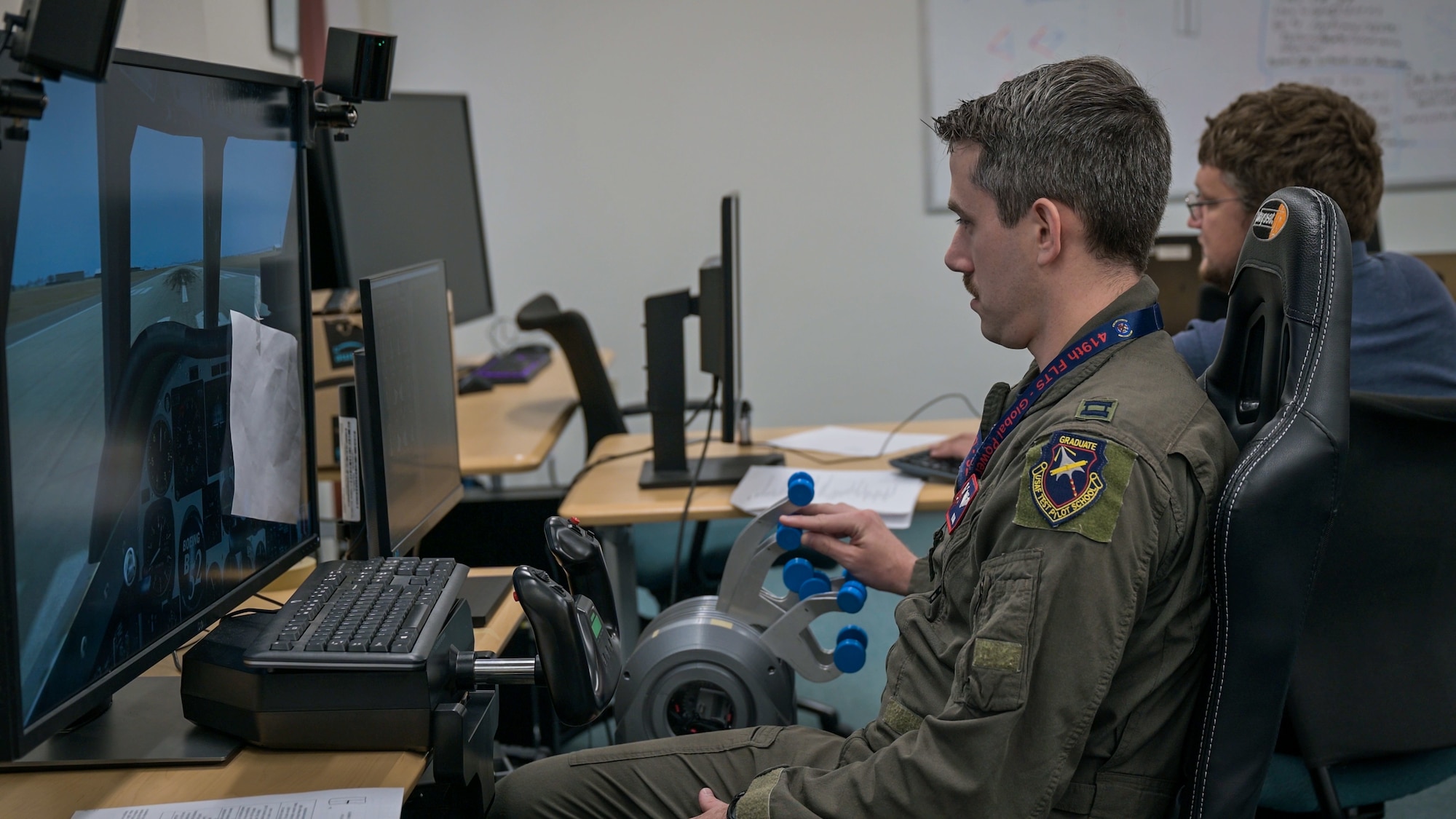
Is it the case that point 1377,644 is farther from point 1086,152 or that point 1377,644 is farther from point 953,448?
point 953,448

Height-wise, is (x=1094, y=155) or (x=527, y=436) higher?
(x=1094, y=155)

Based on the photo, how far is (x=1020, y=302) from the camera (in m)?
1.16

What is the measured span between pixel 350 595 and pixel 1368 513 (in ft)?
3.64

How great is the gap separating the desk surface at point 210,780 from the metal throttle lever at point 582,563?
0.73ft

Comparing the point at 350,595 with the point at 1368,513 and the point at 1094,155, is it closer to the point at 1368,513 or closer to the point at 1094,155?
the point at 1094,155

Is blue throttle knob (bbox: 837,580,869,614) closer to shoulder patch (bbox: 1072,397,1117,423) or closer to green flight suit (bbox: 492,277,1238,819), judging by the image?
green flight suit (bbox: 492,277,1238,819)

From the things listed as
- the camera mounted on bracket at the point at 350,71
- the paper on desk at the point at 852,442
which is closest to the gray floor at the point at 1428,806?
the paper on desk at the point at 852,442

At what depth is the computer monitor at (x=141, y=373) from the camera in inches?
31.1

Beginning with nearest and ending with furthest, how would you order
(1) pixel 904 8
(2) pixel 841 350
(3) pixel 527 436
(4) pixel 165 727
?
(4) pixel 165 727 < (3) pixel 527 436 < (1) pixel 904 8 < (2) pixel 841 350

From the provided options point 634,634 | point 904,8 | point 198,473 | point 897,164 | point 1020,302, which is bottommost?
point 634,634

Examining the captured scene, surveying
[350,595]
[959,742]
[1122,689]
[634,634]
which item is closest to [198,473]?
[350,595]

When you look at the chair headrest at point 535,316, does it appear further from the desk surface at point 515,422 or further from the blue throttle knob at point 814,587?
the blue throttle knob at point 814,587

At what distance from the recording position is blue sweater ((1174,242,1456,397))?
1538 millimetres

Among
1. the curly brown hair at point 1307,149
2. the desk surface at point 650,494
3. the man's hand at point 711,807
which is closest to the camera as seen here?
the man's hand at point 711,807
